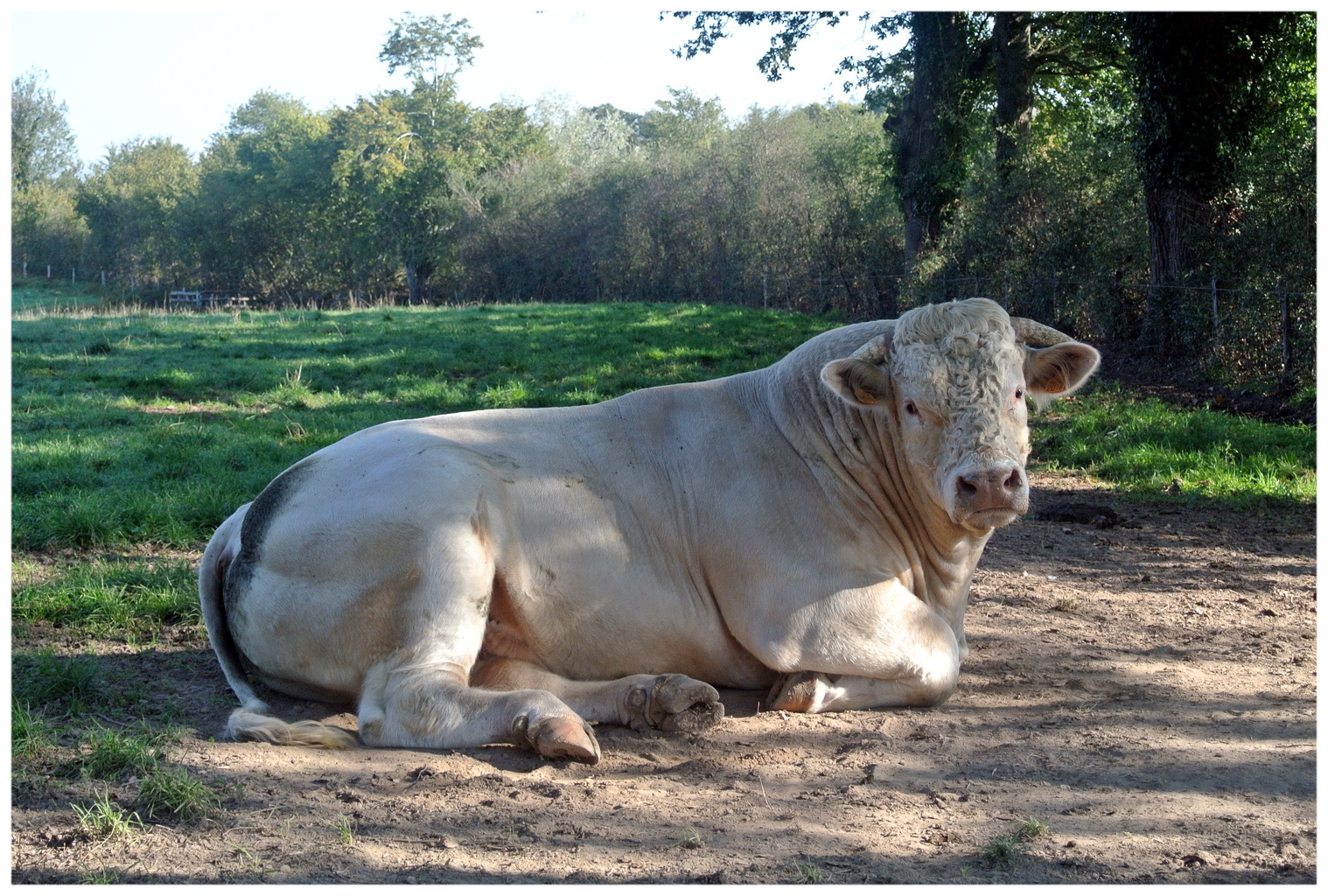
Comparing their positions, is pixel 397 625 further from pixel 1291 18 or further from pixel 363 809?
pixel 1291 18

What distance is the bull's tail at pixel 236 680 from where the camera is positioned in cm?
385

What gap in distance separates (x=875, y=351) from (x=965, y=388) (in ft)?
1.55

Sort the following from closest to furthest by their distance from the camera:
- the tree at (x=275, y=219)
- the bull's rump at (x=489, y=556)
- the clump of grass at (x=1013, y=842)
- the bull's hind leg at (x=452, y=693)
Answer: the clump of grass at (x=1013, y=842) → the bull's hind leg at (x=452, y=693) → the bull's rump at (x=489, y=556) → the tree at (x=275, y=219)

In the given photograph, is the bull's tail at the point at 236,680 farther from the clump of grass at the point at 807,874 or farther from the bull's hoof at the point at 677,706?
the clump of grass at the point at 807,874

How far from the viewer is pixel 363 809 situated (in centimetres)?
328

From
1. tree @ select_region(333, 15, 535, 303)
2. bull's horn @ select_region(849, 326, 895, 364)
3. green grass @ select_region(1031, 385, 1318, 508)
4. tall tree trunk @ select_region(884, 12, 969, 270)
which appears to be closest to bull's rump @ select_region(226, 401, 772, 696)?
bull's horn @ select_region(849, 326, 895, 364)

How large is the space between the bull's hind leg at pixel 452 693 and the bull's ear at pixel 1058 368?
96.2 inches

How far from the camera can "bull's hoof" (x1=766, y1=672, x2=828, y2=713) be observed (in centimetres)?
430

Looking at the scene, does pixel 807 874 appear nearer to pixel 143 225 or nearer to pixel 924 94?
pixel 924 94

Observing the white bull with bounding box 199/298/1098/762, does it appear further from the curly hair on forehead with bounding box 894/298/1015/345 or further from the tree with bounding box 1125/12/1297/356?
the tree with bounding box 1125/12/1297/356

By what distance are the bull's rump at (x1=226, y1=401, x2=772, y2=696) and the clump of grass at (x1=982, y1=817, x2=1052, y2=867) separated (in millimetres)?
1568

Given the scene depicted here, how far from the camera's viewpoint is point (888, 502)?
467 cm

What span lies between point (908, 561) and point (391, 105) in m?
53.5

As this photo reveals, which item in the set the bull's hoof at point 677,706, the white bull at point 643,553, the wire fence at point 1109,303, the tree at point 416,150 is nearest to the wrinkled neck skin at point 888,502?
the white bull at point 643,553
